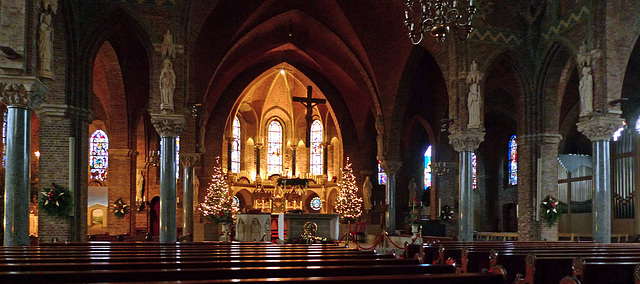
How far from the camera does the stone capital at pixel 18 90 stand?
12148mm

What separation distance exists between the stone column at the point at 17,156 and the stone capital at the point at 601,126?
16.5 metres

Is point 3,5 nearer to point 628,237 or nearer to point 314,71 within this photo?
point 628,237

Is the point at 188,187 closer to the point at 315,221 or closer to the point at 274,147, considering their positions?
the point at 315,221

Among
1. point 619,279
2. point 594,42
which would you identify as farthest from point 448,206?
point 619,279

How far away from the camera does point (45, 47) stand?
41.6ft

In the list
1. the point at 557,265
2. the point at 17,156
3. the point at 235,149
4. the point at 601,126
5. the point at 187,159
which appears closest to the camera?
the point at 557,265

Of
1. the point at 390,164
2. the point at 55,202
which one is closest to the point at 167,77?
the point at 55,202

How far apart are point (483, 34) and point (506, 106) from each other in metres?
11.6

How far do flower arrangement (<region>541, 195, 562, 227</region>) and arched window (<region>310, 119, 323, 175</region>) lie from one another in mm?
25098

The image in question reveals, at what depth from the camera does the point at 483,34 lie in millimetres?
21875

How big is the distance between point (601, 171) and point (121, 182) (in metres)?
19.7

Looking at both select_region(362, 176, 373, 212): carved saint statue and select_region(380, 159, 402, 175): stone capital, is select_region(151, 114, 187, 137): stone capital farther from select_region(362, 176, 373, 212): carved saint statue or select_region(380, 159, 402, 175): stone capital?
select_region(362, 176, 373, 212): carved saint statue

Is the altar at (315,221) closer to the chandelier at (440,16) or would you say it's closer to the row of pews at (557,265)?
the chandelier at (440,16)

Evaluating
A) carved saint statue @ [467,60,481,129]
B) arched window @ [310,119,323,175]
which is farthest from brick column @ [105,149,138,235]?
A: arched window @ [310,119,323,175]
